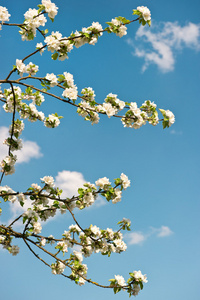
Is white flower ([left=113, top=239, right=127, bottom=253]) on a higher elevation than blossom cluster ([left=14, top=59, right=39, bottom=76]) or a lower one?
lower

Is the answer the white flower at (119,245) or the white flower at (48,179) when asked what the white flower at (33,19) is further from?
the white flower at (119,245)

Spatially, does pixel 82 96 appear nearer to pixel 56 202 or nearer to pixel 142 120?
pixel 142 120

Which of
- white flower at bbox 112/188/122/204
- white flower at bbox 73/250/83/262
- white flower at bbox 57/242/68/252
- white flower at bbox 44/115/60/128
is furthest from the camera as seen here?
white flower at bbox 57/242/68/252

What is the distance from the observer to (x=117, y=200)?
4.70 metres

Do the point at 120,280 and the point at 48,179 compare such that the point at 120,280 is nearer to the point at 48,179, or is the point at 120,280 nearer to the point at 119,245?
the point at 119,245

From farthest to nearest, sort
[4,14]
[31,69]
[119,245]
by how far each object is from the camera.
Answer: [119,245], [31,69], [4,14]

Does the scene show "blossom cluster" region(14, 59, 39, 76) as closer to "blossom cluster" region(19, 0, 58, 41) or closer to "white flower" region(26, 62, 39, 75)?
"white flower" region(26, 62, 39, 75)

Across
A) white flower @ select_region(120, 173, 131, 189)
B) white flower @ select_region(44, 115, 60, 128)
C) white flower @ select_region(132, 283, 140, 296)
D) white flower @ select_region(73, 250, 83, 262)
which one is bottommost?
white flower @ select_region(132, 283, 140, 296)

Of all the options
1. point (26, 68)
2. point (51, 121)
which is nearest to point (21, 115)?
point (51, 121)

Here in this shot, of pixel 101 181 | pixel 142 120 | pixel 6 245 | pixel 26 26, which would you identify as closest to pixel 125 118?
pixel 142 120

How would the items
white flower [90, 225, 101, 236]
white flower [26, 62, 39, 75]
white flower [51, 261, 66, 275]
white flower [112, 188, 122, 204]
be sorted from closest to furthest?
white flower [112, 188, 122, 204] < white flower [26, 62, 39, 75] < white flower [90, 225, 101, 236] < white flower [51, 261, 66, 275]

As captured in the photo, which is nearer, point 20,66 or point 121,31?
point 20,66

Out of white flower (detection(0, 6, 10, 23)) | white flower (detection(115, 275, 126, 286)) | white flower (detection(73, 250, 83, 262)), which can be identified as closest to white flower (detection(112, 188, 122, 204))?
white flower (detection(115, 275, 126, 286))

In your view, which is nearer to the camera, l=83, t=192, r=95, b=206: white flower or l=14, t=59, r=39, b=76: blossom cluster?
l=14, t=59, r=39, b=76: blossom cluster
